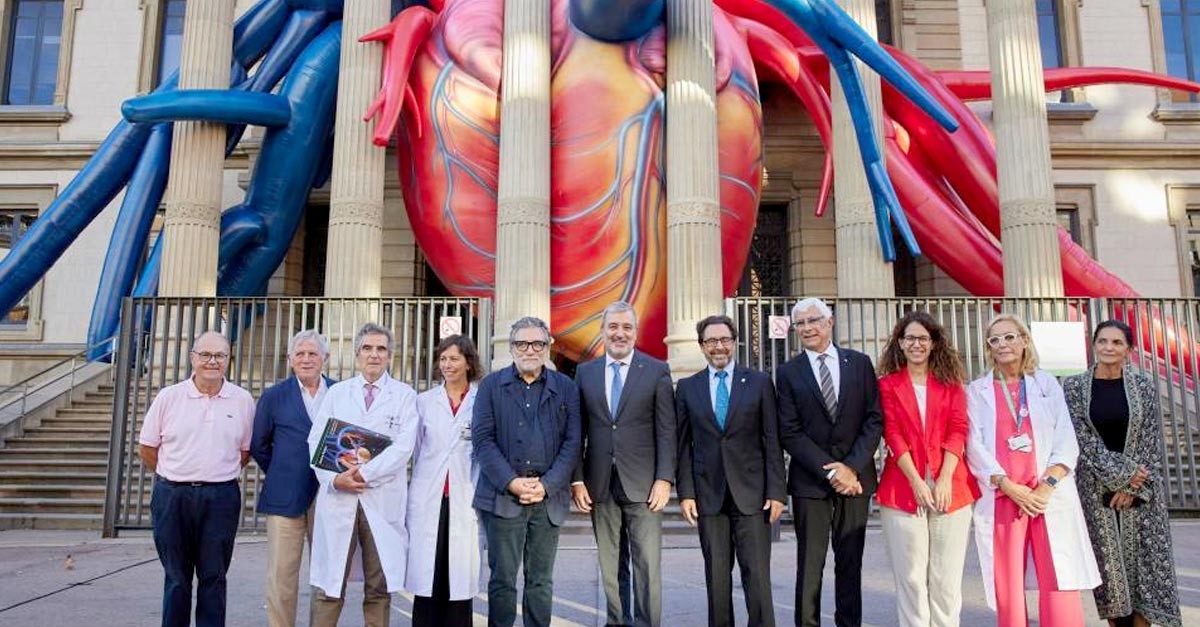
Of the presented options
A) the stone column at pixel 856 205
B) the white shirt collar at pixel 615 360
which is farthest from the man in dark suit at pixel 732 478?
the stone column at pixel 856 205

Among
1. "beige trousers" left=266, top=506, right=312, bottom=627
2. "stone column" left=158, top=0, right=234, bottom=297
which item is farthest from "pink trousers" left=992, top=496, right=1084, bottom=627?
"stone column" left=158, top=0, right=234, bottom=297

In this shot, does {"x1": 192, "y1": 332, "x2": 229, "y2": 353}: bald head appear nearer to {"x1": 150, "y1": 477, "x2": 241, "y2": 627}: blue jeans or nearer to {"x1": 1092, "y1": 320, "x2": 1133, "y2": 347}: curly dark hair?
{"x1": 150, "y1": 477, "x2": 241, "y2": 627}: blue jeans

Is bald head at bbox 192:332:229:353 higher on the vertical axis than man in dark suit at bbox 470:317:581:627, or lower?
higher

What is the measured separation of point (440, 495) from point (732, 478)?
62.6 inches

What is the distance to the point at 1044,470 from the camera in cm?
429

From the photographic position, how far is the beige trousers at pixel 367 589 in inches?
175

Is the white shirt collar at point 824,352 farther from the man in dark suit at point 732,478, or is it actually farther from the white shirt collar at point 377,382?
the white shirt collar at point 377,382

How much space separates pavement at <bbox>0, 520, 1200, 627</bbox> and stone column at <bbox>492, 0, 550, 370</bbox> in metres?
3.88

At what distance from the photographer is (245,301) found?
10500 mm

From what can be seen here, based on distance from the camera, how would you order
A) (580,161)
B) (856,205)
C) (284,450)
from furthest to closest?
1. (856,205)
2. (580,161)
3. (284,450)

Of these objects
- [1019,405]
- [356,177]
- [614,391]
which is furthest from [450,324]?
[1019,405]

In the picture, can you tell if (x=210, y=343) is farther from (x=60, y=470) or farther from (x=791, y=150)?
(x=791, y=150)

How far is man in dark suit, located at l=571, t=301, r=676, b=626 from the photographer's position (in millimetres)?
4652

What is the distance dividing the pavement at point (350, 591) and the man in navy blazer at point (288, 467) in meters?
1.01
